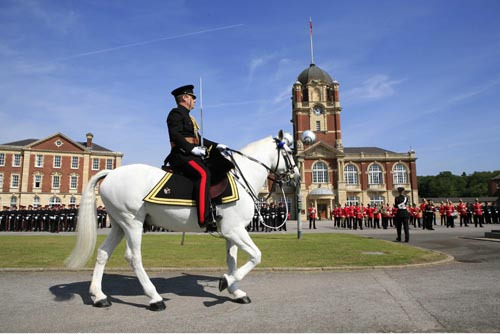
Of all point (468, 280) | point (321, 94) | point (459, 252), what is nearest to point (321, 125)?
point (321, 94)

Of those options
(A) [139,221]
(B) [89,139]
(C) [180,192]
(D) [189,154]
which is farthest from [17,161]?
(C) [180,192]

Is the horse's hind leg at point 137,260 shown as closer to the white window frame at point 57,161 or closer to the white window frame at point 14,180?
the white window frame at point 57,161

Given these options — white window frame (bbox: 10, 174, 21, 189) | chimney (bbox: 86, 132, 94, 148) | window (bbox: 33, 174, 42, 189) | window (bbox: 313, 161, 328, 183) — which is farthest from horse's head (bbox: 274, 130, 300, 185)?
white window frame (bbox: 10, 174, 21, 189)

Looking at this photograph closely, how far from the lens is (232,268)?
5664 mm

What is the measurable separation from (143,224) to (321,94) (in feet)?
221

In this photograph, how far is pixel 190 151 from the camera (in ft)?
17.7

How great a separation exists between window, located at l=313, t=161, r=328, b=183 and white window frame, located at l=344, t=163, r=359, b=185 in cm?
458

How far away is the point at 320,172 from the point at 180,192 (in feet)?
194

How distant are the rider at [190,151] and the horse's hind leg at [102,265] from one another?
1561 mm

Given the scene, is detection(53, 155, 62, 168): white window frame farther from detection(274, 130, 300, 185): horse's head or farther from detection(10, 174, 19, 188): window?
detection(274, 130, 300, 185): horse's head

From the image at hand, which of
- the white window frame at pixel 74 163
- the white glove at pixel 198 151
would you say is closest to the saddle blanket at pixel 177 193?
the white glove at pixel 198 151

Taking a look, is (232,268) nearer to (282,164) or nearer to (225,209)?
(225,209)

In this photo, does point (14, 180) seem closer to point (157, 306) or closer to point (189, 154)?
point (189, 154)

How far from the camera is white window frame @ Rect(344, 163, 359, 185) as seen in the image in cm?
6400
